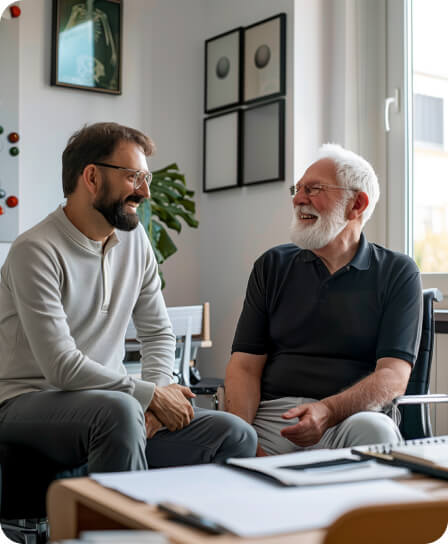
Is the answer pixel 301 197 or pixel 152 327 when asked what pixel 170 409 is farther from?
pixel 301 197

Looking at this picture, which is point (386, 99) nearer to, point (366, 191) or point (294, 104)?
point (294, 104)

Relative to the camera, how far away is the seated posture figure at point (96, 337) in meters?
1.70

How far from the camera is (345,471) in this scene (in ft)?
3.86

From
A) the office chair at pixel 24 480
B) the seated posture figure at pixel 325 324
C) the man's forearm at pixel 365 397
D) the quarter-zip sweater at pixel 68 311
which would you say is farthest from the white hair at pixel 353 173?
the office chair at pixel 24 480

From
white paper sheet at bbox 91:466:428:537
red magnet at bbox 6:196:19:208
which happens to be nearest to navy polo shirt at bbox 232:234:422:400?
white paper sheet at bbox 91:466:428:537

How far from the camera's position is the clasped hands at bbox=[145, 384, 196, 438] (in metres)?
1.85

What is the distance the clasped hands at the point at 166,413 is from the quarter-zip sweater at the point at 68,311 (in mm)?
31

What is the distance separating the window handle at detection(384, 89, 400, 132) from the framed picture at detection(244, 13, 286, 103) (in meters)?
0.49

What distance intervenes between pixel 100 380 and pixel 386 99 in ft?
7.01

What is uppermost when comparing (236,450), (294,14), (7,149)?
(294,14)

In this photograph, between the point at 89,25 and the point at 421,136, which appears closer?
the point at 421,136

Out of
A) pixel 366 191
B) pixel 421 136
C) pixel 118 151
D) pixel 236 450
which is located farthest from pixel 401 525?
pixel 421 136

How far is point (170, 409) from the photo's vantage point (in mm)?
1849

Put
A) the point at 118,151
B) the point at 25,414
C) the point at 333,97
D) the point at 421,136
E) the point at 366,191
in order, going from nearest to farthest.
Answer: the point at 25,414 < the point at 118,151 < the point at 366,191 < the point at 421,136 < the point at 333,97
